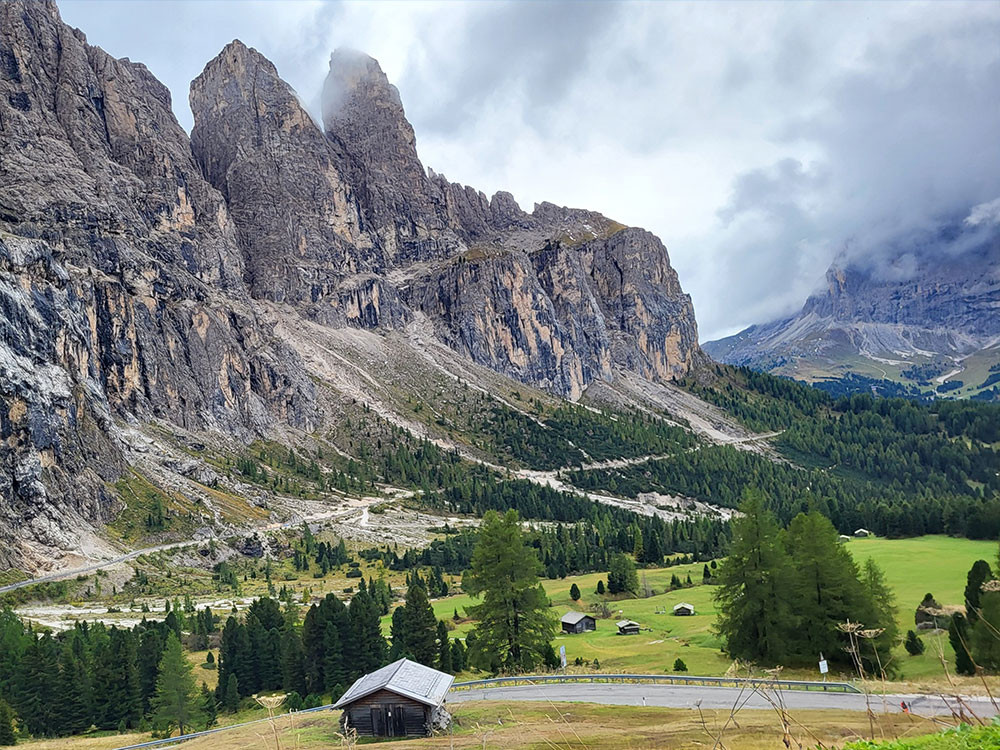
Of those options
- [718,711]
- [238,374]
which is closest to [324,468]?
[238,374]

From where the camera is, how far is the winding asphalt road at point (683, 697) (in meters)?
25.9

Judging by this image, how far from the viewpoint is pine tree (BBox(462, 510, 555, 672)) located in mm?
42125

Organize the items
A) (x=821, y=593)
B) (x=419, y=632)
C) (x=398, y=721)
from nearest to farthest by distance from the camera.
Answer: (x=398, y=721), (x=821, y=593), (x=419, y=632)

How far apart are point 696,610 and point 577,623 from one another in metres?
11.7

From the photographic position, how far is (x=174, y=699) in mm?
42281

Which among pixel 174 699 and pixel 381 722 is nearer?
pixel 381 722

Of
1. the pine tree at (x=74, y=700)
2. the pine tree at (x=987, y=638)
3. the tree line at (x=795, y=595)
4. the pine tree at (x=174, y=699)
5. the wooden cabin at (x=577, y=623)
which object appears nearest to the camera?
the pine tree at (x=987, y=638)

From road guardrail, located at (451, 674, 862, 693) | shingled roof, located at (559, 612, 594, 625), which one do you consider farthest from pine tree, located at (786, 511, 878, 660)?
shingled roof, located at (559, 612, 594, 625)

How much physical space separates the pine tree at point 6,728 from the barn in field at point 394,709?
25.9m

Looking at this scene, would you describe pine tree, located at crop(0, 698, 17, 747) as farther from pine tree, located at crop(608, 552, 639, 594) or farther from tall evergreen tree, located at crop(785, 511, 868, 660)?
pine tree, located at crop(608, 552, 639, 594)

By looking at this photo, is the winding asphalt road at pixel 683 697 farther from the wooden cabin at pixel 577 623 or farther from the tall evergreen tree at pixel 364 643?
the wooden cabin at pixel 577 623

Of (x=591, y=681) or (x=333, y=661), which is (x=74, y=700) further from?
(x=591, y=681)

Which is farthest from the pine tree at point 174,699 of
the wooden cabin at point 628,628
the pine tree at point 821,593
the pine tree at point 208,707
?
the pine tree at point 821,593

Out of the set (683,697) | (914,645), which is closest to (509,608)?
(683,697)
